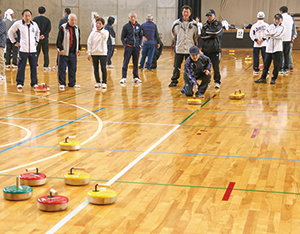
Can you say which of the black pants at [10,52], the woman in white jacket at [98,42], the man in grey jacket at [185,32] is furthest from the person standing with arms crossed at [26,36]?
the black pants at [10,52]

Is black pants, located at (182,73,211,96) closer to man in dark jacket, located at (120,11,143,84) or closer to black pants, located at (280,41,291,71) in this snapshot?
man in dark jacket, located at (120,11,143,84)

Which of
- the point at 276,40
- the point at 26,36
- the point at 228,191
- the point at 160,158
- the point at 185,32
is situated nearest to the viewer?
the point at 228,191

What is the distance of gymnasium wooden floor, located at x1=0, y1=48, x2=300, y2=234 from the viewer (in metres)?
3.78

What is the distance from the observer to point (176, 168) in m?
5.16

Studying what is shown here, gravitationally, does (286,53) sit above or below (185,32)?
below

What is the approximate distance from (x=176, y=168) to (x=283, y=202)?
136 centimetres

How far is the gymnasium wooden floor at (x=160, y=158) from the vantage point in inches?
149

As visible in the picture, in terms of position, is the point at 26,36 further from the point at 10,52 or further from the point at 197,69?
the point at 10,52

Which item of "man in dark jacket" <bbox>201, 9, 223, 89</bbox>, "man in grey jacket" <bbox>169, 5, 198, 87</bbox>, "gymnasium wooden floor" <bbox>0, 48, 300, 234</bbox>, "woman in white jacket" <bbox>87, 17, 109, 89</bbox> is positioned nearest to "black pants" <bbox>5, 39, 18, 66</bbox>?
"gymnasium wooden floor" <bbox>0, 48, 300, 234</bbox>

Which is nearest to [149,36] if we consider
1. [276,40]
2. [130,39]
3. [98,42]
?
[130,39]

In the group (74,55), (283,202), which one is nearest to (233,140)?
(283,202)

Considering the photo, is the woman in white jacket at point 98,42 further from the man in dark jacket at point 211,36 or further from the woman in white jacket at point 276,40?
the woman in white jacket at point 276,40

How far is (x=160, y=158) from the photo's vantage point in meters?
5.55

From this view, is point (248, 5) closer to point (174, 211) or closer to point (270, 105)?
point (270, 105)
